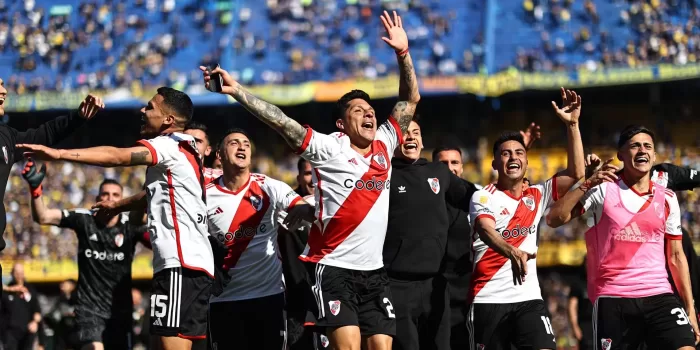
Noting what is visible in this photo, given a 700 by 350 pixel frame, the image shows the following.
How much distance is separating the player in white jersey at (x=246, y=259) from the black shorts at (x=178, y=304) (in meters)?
1.41

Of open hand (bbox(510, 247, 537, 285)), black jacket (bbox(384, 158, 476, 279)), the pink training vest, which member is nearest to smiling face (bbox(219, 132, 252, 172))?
black jacket (bbox(384, 158, 476, 279))

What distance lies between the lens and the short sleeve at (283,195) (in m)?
8.36

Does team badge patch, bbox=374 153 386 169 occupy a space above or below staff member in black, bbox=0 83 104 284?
below

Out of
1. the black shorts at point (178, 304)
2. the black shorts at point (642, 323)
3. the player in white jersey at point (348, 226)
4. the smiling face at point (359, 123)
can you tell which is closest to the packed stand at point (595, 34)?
the black shorts at point (642, 323)

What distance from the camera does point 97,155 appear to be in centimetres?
621

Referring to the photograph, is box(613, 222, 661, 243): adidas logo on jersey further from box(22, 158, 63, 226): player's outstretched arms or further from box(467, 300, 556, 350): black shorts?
box(22, 158, 63, 226): player's outstretched arms

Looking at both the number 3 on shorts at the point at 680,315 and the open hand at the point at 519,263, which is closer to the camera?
the open hand at the point at 519,263

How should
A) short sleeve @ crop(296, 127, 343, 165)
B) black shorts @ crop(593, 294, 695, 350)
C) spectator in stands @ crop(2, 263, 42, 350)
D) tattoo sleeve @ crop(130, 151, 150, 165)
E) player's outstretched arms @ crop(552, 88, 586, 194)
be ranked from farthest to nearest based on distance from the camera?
spectator in stands @ crop(2, 263, 42, 350), player's outstretched arms @ crop(552, 88, 586, 194), black shorts @ crop(593, 294, 695, 350), short sleeve @ crop(296, 127, 343, 165), tattoo sleeve @ crop(130, 151, 150, 165)

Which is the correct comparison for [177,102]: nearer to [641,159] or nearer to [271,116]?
[271,116]

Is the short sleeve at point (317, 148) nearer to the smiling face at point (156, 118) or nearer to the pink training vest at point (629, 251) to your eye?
the smiling face at point (156, 118)

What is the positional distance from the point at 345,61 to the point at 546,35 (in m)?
4.81

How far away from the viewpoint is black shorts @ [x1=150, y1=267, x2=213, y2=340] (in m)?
6.79

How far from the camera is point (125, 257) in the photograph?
34.5ft

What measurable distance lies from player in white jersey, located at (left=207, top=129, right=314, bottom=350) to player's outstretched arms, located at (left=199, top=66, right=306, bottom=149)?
4.21 ft
